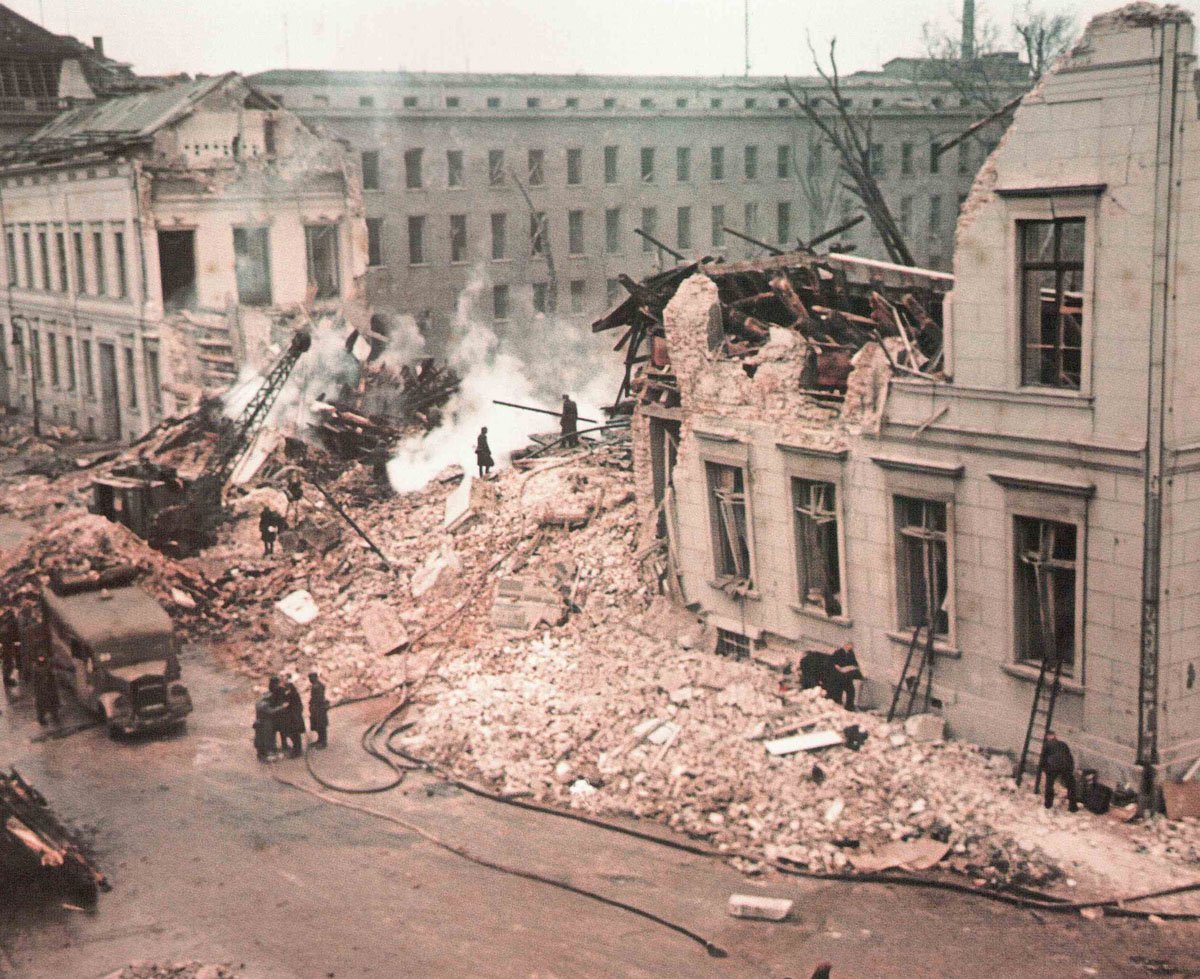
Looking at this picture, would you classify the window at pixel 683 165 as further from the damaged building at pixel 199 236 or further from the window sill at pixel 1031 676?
the window sill at pixel 1031 676

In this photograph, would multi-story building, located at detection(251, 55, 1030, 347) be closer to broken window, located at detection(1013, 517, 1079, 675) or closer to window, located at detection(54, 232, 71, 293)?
window, located at detection(54, 232, 71, 293)

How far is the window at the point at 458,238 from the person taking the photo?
60875mm

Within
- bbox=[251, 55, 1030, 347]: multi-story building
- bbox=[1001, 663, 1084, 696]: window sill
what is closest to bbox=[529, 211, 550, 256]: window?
bbox=[251, 55, 1030, 347]: multi-story building

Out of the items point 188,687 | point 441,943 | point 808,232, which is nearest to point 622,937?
point 441,943

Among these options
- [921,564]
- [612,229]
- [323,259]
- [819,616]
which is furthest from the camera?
[612,229]

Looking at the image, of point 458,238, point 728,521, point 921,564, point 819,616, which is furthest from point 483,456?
point 458,238

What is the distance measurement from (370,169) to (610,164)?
11.1 meters

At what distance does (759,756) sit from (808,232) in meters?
53.5

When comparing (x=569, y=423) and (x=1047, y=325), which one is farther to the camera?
(x=569, y=423)

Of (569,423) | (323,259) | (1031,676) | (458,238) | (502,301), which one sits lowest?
(1031,676)

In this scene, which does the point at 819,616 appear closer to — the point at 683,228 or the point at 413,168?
the point at 413,168

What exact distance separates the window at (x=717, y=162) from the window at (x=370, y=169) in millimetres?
15650

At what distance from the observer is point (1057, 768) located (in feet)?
59.7

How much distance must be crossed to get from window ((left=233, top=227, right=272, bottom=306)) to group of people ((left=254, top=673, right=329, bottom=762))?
28132 mm
